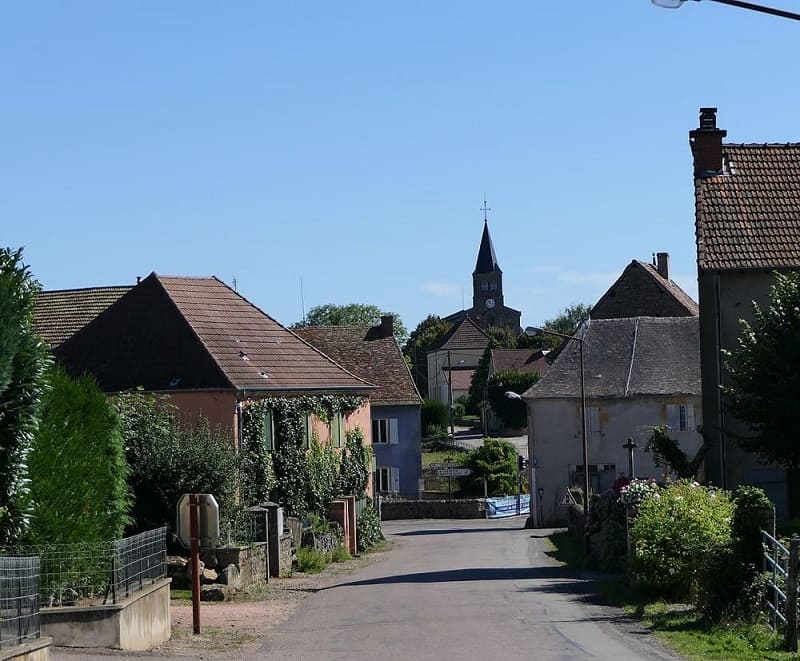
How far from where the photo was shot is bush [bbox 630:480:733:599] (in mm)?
21453

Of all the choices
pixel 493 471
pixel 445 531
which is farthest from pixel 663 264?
pixel 445 531

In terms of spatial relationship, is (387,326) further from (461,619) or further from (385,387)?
(461,619)

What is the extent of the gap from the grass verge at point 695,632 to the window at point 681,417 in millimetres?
33853

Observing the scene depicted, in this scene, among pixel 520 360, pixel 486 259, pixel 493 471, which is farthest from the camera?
pixel 486 259

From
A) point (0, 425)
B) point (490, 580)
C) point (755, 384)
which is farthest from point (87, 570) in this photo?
point (755, 384)

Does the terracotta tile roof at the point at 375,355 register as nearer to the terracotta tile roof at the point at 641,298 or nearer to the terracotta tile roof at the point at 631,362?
the terracotta tile roof at the point at 631,362

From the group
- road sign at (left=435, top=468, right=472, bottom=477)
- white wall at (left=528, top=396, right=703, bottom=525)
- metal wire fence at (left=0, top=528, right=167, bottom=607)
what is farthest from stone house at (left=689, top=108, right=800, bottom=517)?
road sign at (left=435, top=468, right=472, bottom=477)

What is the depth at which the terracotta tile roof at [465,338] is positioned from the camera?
14338 cm

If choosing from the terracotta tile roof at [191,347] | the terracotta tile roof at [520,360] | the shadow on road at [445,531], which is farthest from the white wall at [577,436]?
the terracotta tile roof at [520,360]

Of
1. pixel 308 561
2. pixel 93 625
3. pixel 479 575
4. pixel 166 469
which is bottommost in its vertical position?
pixel 479 575

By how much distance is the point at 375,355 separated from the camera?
6838cm

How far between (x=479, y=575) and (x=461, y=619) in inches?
411

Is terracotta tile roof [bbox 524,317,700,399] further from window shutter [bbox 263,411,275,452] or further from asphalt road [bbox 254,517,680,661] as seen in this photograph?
window shutter [bbox 263,411,275,452]

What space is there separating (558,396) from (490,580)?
31041 millimetres
